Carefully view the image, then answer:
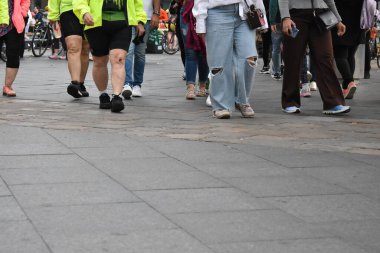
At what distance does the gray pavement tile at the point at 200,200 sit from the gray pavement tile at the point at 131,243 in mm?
578

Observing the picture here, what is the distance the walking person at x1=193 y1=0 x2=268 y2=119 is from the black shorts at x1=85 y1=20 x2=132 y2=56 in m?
1.08

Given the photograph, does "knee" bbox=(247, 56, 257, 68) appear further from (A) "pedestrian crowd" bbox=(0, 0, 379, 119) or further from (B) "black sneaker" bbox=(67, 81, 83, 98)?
(B) "black sneaker" bbox=(67, 81, 83, 98)

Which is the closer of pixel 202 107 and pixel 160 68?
pixel 202 107

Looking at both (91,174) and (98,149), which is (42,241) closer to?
(91,174)

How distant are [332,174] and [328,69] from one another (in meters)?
3.85

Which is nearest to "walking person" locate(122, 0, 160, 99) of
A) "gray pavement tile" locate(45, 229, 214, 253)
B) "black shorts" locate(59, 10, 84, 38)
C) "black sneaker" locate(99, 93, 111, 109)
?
"black shorts" locate(59, 10, 84, 38)

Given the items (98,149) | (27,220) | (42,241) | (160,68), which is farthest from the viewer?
(160,68)

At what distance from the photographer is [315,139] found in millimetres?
8281

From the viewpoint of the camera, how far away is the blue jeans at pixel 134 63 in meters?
12.5

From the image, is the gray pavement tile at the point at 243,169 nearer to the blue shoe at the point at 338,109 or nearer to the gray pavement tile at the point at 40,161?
the gray pavement tile at the point at 40,161

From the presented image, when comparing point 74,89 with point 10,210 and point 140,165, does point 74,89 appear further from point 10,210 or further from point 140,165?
point 10,210

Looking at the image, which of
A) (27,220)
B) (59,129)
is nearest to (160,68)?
(59,129)

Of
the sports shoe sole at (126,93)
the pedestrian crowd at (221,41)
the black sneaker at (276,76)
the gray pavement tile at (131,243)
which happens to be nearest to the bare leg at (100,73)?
the pedestrian crowd at (221,41)

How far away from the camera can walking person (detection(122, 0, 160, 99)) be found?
12469 mm
